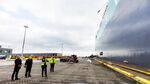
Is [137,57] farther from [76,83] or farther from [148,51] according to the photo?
[76,83]

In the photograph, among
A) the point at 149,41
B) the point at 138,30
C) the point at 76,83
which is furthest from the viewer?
Answer: the point at 138,30

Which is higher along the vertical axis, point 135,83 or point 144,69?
point 144,69

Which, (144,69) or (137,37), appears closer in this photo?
(144,69)

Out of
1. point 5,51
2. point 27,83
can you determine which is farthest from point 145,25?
point 5,51

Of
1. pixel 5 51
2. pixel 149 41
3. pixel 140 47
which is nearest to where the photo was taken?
pixel 149 41

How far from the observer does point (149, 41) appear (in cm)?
694

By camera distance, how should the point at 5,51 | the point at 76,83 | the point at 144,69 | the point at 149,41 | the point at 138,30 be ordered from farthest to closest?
the point at 5,51
the point at 138,30
the point at 144,69
the point at 149,41
the point at 76,83

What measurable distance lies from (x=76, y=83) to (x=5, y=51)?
87.5m

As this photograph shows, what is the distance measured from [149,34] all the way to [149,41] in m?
0.50

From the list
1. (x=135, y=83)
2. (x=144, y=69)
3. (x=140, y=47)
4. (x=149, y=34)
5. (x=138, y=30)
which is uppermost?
(x=138, y=30)

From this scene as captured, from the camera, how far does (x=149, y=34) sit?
7.02 meters

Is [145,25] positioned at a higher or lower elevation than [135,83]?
higher

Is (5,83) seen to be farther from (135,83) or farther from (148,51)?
(148,51)

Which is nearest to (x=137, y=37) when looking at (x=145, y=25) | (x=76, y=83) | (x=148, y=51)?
(x=145, y=25)
